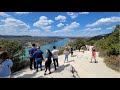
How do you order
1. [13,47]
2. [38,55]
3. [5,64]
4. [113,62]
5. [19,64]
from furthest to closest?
[113,62]
[19,64]
[13,47]
[38,55]
[5,64]

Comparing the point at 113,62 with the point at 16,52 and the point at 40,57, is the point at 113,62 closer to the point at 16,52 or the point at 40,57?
the point at 40,57

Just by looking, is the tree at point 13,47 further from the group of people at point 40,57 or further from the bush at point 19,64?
the group of people at point 40,57

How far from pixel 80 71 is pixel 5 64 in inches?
141

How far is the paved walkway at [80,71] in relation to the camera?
7.45 meters

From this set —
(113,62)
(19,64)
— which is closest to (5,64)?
(19,64)

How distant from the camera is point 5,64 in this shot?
16.6 ft

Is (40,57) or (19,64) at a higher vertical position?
(40,57)

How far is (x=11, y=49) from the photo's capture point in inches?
330

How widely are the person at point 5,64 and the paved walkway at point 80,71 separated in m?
2.24

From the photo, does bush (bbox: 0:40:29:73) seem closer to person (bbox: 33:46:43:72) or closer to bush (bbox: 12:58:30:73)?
bush (bbox: 12:58:30:73)
